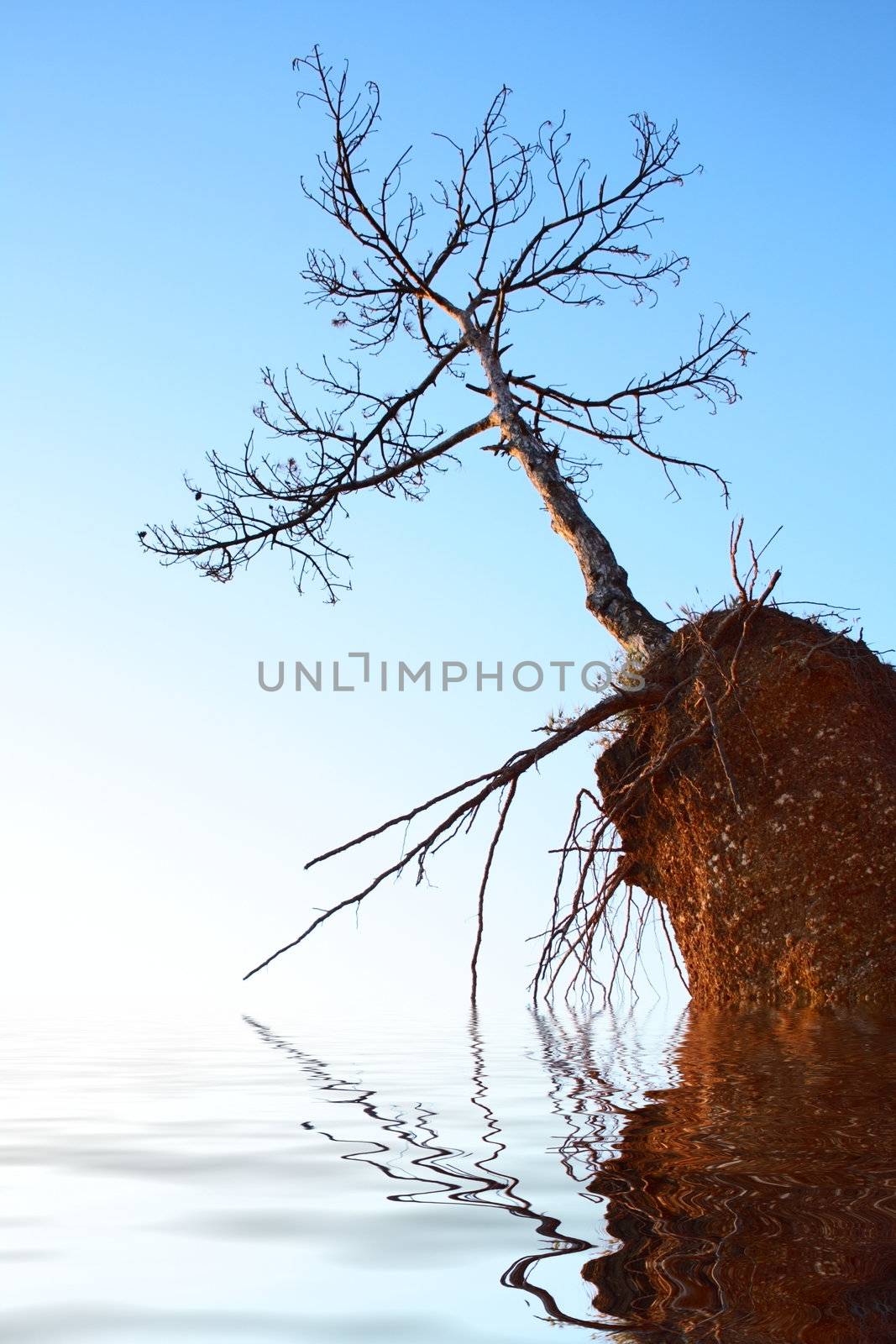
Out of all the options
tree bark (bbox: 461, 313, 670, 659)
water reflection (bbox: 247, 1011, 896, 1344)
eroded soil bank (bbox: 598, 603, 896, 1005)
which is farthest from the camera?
tree bark (bbox: 461, 313, 670, 659)

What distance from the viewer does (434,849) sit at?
557 cm

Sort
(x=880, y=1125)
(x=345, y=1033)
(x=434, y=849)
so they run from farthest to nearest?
(x=434, y=849) < (x=345, y=1033) < (x=880, y=1125)

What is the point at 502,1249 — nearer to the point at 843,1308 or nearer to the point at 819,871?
the point at 843,1308

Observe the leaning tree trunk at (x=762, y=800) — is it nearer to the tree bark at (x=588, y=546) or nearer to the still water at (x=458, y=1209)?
the tree bark at (x=588, y=546)

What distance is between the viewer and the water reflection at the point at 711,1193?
0.88 m

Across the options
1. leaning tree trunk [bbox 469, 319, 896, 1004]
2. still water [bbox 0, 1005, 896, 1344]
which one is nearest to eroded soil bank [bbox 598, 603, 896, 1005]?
leaning tree trunk [bbox 469, 319, 896, 1004]

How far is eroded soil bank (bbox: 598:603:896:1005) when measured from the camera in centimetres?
529

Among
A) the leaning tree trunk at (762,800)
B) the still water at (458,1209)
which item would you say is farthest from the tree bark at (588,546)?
the still water at (458,1209)

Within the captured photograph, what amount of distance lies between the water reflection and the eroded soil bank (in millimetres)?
2594

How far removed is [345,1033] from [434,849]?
3.25ft

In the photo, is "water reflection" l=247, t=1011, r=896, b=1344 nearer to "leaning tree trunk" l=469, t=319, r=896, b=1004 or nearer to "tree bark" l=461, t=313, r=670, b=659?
"leaning tree trunk" l=469, t=319, r=896, b=1004

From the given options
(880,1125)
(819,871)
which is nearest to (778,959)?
(819,871)

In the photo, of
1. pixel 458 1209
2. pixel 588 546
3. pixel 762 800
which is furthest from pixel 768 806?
pixel 458 1209

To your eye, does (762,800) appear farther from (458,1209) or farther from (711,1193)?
(458,1209)
